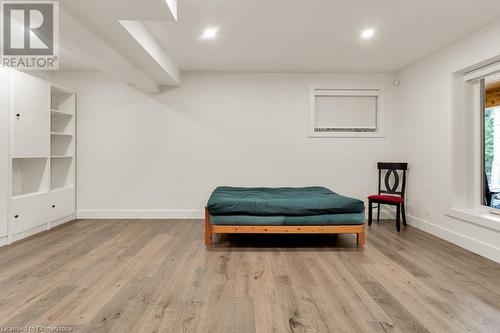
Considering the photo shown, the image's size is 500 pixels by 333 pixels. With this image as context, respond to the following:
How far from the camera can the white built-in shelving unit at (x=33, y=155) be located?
11.3 feet

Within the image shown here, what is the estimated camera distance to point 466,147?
3633 mm

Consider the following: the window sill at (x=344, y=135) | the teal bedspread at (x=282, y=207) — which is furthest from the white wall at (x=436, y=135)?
the teal bedspread at (x=282, y=207)

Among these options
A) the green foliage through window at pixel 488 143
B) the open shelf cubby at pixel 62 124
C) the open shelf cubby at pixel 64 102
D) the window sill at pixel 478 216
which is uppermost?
the open shelf cubby at pixel 64 102

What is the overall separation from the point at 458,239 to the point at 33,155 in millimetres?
5649

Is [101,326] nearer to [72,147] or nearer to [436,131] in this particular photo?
[72,147]

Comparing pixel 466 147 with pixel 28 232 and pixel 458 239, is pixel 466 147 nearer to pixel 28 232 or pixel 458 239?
pixel 458 239

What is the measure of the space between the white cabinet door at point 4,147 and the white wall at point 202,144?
1444 millimetres

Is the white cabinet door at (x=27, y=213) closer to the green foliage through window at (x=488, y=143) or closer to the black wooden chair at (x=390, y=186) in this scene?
the black wooden chair at (x=390, y=186)

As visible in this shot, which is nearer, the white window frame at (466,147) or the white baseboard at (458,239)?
the white baseboard at (458,239)

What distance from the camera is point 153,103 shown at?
4.95m

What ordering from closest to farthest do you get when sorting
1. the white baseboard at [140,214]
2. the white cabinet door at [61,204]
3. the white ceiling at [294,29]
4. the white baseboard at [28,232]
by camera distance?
the white ceiling at [294,29] → the white baseboard at [28,232] → the white cabinet door at [61,204] → the white baseboard at [140,214]

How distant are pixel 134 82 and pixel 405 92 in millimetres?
4344

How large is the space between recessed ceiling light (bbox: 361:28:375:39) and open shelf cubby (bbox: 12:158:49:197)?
4702 millimetres

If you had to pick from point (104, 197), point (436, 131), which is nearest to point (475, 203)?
point (436, 131)
